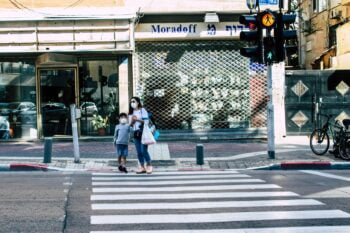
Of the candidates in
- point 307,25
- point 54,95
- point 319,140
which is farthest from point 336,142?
point 307,25

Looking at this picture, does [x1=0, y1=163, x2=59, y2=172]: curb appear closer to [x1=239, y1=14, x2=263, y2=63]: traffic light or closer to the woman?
the woman

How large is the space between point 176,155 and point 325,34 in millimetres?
19974

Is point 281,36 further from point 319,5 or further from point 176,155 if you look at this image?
point 319,5

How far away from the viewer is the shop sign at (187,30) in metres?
19.5

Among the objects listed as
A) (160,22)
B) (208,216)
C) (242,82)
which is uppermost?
(160,22)

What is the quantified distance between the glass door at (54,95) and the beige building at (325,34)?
503 inches

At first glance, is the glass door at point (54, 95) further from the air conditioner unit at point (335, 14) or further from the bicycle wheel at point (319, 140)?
the air conditioner unit at point (335, 14)

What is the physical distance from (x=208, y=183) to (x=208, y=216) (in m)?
3.32

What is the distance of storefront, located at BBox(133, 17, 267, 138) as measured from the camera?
19.7m

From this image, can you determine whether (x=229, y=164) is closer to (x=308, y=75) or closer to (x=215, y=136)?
(x=215, y=136)

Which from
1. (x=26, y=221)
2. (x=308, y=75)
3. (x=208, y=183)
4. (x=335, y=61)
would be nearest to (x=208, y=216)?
(x=26, y=221)

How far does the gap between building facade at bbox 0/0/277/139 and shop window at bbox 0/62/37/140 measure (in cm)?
4

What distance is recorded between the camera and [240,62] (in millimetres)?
20141

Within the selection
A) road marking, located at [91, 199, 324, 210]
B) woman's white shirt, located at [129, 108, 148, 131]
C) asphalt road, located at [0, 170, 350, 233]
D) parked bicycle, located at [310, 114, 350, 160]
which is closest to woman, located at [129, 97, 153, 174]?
woman's white shirt, located at [129, 108, 148, 131]
